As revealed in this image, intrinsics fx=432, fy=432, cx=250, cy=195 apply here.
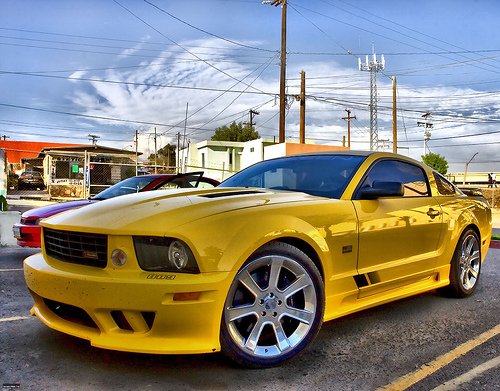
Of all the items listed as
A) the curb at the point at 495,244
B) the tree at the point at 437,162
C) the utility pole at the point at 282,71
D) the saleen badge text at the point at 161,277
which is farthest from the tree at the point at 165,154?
the saleen badge text at the point at 161,277

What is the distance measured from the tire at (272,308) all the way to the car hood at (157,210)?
0.40 metres

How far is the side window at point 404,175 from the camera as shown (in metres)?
3.85

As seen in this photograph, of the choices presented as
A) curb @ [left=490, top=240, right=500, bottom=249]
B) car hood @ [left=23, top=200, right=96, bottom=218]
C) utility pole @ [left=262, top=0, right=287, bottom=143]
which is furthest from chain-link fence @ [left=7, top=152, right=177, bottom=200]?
curb @ [left=490, top=240, right=500, bottom=249]

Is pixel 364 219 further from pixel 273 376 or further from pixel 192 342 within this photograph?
pixel 192 342

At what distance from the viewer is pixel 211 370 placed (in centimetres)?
259

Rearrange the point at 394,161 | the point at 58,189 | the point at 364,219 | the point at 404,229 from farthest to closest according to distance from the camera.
A: the point at 58,189 < the point at 394,161 < the point at 404,229 < the point at 364,219

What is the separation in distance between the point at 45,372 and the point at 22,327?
95 cm

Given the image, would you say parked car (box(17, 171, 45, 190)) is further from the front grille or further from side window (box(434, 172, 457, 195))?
side window (box(434, 172, 457, 195))

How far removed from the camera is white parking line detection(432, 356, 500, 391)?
96.5 inches

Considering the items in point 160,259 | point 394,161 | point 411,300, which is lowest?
point 411,300

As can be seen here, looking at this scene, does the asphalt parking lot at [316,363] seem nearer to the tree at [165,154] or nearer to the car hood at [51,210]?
the car hood at [51,210]

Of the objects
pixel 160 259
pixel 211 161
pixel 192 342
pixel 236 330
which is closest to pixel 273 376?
pixel 236 330

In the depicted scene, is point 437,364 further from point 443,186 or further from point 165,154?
point 165,154

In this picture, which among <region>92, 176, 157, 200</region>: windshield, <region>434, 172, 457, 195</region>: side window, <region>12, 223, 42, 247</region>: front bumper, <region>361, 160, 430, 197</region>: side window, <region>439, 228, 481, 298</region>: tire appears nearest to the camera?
<region>361, 160, 430, 197</region>: side window
